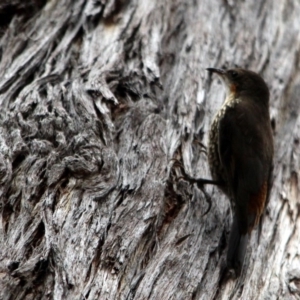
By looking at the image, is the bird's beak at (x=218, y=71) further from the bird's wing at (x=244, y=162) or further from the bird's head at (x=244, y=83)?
the bird's wing at (x=244, y=162)

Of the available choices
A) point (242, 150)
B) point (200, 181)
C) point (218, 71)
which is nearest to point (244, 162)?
point (242, 150)

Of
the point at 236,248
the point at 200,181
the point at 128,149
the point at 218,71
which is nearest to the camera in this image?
the point at 236,248

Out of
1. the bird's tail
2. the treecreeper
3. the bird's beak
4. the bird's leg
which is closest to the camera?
the bird's tail

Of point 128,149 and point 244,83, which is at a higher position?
point 128,149

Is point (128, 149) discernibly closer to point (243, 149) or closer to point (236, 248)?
point (236, 248)

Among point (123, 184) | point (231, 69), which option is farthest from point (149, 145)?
point (231, 69)

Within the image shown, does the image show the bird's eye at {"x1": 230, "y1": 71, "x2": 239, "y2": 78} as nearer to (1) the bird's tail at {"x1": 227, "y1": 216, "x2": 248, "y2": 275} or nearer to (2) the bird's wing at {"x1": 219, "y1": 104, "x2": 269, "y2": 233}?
(2) the bird's wing at {"x1": 219, "y1": 104, "x2": 269, "y2": 233}

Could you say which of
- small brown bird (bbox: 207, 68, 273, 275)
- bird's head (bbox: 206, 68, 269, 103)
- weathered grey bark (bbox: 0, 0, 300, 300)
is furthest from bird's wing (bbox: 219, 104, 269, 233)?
bird's head (bbox: 206, 68, 269, 103)
